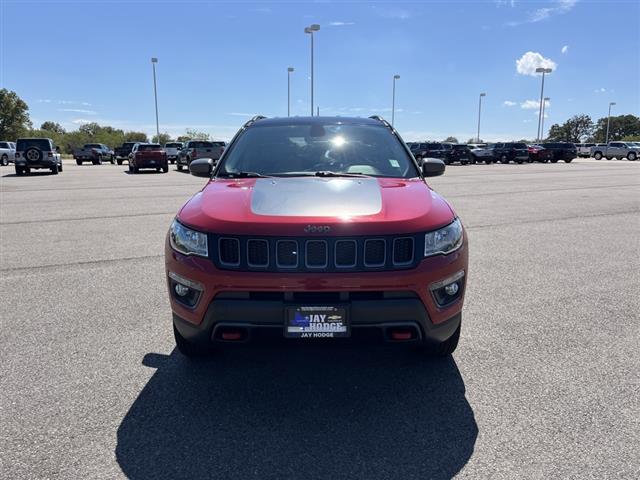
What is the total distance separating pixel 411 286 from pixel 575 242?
6262 mm

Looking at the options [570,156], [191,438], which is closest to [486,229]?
[191,438]

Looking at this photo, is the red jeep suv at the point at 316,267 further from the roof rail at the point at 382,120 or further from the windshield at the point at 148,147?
the windshield at the point at 148,147

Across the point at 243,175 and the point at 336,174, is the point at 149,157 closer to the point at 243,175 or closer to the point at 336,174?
the point at 243,175

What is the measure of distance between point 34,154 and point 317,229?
88.3 ft

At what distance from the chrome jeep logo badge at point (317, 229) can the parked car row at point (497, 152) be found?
36.3 meters

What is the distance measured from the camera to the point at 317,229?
274 cm

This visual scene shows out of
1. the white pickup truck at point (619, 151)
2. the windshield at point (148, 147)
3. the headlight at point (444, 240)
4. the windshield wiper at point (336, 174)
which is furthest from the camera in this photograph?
the white pickup truck at point (619, 151)

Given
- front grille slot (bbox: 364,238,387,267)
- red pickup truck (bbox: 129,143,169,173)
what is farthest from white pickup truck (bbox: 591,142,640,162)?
front grille slot (bbox: 364,238,387,267)

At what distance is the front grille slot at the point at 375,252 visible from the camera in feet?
9.11

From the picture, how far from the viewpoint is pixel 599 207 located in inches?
480

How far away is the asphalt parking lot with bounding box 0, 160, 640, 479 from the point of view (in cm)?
248

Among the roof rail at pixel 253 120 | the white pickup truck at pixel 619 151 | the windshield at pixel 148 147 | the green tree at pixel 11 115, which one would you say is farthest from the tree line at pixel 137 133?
the roof rail at pixel 253 120

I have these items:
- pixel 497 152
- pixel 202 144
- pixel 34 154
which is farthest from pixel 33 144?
pixel 497 152

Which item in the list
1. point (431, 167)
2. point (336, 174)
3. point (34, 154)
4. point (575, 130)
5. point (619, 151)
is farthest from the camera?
point (575, 130)
